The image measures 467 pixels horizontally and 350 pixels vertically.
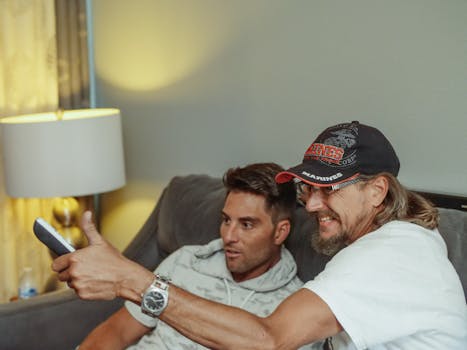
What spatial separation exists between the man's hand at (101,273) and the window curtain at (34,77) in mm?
2038

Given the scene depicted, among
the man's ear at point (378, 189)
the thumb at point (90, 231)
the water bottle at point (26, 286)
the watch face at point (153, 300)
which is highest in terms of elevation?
the man's ear at point (378, 189)

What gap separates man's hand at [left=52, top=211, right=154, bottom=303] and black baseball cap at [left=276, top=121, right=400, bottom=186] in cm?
→ 41

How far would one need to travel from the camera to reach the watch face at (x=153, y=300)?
54.1 inches

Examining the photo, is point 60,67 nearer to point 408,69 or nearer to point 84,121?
point 84,121

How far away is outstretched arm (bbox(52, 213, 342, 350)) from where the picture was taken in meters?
1.36

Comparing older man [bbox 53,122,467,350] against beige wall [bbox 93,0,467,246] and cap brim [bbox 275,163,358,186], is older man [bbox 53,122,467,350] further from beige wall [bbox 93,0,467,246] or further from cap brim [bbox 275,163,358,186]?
beige wall [bbox 93,0,467,246]

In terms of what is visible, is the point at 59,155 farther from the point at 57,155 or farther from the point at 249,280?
the point at 249,280

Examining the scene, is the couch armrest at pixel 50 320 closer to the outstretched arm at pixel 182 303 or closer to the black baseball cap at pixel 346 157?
the outstretched arm at pixel 182 303

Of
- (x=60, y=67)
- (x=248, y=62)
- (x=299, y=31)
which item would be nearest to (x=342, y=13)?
(x=299, y=31)

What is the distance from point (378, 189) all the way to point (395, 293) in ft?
0.93

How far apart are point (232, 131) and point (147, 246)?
0.53 m

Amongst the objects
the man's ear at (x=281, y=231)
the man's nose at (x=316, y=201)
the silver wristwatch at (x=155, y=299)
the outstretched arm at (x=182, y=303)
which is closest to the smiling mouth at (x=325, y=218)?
the man's nose at (x=316, y=201)

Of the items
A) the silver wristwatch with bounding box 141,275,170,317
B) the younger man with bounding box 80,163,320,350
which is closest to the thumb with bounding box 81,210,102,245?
the silver wristwatch with bounding box 141,275,170,317

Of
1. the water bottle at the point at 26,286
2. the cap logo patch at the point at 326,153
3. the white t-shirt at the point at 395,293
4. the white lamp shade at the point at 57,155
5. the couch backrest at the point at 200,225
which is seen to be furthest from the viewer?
the water bottle at the point at 26,286
